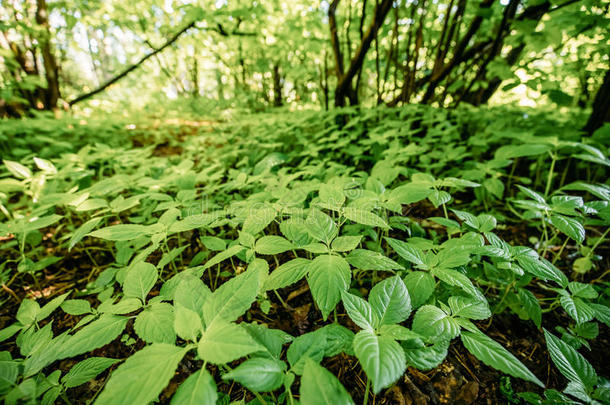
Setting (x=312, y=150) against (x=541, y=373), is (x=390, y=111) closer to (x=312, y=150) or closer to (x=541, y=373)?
(x=312, y=150)

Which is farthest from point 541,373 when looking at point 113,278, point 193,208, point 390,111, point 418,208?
point 390,111

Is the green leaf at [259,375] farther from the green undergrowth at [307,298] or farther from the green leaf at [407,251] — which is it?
the green leaf at [407,251]

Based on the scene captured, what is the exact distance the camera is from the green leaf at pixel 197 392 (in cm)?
→ 56

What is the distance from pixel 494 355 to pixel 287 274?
677mm

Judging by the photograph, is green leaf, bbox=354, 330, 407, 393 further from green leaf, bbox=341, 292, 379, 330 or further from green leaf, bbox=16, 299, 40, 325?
green leaf, bbox=16, 299, 40, 325

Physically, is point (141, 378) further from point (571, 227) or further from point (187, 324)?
point (571, 227)

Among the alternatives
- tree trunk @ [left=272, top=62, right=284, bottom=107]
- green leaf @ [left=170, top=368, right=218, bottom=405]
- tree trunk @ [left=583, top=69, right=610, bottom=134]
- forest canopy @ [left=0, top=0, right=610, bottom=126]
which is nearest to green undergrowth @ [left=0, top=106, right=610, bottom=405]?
green leaf @ [left=170, top=368, right=218, bottom=405]

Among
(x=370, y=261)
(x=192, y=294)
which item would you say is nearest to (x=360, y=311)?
(x=370, y=261)

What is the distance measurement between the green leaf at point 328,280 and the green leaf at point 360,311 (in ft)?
0.10

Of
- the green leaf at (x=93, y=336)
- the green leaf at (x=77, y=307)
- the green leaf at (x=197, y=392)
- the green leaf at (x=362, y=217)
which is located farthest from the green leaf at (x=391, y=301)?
the green leaf at (x=77, y=307)

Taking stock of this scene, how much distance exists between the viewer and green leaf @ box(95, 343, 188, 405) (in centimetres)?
55

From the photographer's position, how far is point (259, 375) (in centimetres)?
63

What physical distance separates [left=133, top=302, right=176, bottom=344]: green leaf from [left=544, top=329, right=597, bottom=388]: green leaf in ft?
4.06

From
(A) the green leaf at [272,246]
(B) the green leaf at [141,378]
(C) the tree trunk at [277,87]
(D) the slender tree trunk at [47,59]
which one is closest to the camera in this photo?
(B) the green leaf at [141,378]
